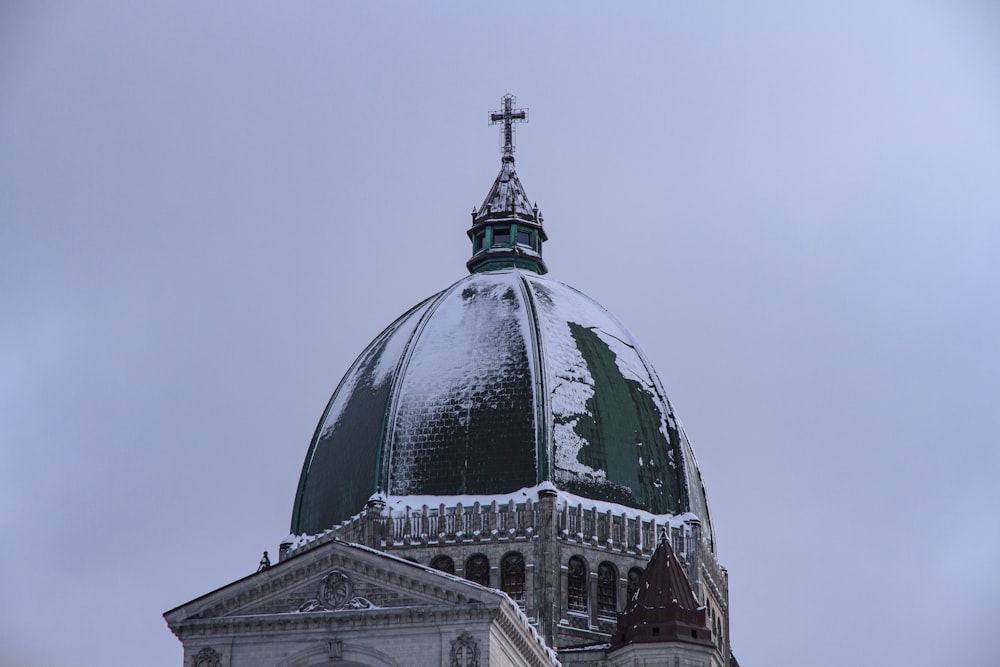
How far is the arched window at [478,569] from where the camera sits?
7356 centimetres

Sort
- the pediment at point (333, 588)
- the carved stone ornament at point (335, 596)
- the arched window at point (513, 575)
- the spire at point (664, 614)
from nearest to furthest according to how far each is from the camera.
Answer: the pediment at point (333, 588) < the carved stone ornament at point (335, 596) < the spire at point (664, 614) < the arched window at point (513, 575)

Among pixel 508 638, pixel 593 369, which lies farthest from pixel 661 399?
pixel 508 638

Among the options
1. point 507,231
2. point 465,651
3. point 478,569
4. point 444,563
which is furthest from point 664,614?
point 507,231

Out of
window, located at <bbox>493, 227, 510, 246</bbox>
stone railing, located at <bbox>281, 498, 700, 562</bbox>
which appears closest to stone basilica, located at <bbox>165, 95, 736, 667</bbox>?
stone railing, located at <bbox>281, 498, 700, 562</bbox>

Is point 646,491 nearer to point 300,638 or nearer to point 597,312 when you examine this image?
point 597,312

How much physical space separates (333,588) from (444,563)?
1193cm

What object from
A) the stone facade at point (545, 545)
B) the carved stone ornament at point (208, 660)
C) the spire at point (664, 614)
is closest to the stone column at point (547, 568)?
the stone facade at point (545, 545)

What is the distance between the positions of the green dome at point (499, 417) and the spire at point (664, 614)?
5.92 metres

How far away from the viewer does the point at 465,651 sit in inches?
2391

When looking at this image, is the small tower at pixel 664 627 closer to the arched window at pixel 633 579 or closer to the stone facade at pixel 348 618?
the arched window at pixel 633 579

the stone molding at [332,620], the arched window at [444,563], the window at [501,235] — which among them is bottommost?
the stone molding at [332,620]

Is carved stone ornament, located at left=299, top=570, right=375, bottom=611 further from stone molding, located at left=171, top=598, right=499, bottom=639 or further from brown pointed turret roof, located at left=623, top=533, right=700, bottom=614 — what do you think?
brown pointed turret roof, located at left=623, top=533, right=700, bottom=614

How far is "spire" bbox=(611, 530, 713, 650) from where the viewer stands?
225ft

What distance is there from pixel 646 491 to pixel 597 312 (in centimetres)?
915
